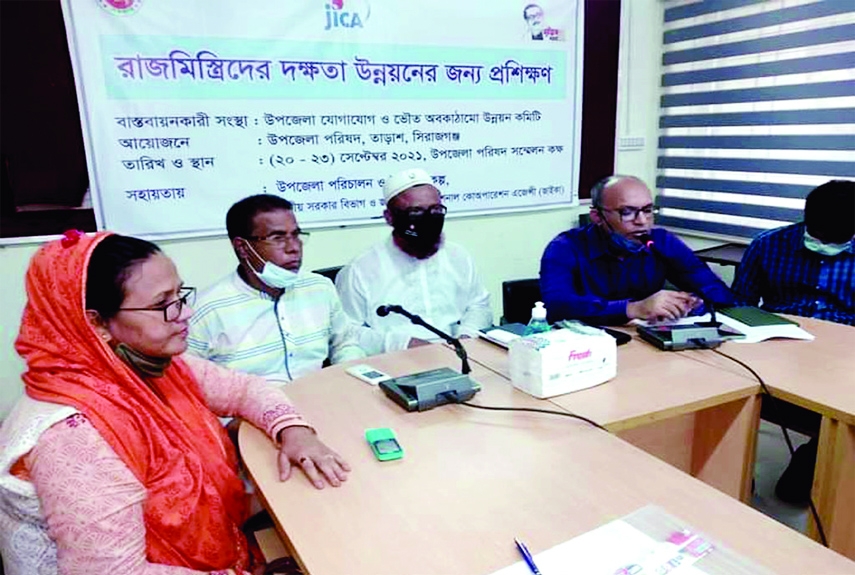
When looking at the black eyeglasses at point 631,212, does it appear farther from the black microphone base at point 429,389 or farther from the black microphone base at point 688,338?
the black microphone base at point 429,389

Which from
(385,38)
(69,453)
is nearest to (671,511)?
(69,453)

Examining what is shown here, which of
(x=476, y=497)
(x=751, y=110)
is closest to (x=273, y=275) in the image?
(x=476, y=497)

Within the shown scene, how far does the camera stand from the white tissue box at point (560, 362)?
1.37 metres

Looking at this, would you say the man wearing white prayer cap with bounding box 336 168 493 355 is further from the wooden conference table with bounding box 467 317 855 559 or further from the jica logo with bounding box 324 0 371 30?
the jica logo with bounding box 324 0 371 30

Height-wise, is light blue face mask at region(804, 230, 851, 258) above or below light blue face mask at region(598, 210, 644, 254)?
below

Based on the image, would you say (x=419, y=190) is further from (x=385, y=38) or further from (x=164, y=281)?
(x=164, y=281)

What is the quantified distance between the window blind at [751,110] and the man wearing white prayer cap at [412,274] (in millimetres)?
1986

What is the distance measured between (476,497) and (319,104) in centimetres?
228

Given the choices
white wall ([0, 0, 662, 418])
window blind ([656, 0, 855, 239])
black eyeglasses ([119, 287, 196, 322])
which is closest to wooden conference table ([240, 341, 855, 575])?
black eyeglasses ([119, 287, 196, 322])

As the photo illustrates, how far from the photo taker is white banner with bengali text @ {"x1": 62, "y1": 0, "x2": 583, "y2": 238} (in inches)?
97.7

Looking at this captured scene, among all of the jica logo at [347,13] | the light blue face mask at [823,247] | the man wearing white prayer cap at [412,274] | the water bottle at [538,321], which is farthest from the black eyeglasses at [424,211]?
the light blue face mask at [823,247]

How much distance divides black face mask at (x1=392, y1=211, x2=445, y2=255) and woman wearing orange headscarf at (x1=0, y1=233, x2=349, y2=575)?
118 cm

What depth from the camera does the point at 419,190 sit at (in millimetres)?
2264

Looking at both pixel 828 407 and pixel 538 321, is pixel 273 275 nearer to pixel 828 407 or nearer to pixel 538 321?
pixel 538 321
